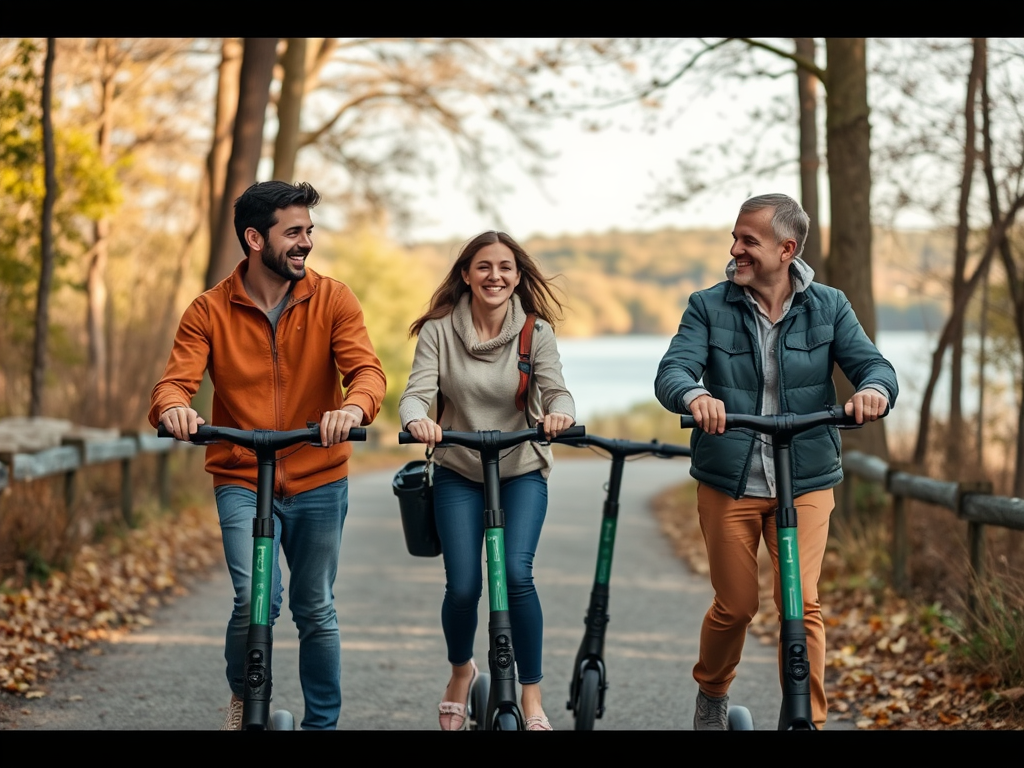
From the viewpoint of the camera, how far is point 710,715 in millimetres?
5109

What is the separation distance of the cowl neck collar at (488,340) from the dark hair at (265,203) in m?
0.78

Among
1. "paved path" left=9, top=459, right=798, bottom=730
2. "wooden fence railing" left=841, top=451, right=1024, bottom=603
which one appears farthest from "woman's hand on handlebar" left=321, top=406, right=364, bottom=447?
"wooden fence railing" left=841, top=451, right=1024, bottom=603

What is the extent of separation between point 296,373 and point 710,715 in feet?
7.01

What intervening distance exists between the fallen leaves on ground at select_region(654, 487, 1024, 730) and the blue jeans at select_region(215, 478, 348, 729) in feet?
9.01

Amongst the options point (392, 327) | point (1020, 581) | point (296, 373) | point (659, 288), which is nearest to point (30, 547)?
point (296, 373)

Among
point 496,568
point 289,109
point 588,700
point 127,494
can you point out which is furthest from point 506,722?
point 289,109

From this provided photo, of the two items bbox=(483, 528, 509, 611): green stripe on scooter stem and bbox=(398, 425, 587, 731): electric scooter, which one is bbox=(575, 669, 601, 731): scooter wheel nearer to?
bbox=(398, 425, 587, 731): electric scooter

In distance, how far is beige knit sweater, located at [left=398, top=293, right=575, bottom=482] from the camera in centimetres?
505

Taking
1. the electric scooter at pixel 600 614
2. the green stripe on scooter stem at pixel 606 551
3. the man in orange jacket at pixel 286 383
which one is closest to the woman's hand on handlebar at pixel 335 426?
the man in orange jacket at pixel 286 383

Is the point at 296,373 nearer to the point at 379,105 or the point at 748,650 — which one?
the point at 748,650

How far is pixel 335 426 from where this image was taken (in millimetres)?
4301

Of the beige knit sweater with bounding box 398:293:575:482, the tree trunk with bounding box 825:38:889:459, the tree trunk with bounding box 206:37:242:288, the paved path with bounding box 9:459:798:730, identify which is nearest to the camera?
the beige knit sweater with bounding box 398:293:575:482

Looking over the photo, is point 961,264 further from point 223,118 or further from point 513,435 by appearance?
point 223,118

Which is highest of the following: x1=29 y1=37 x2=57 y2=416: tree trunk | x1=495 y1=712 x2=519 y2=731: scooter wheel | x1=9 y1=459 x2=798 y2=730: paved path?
x1=29 y1=37 x2=57 y2=416: tree trunk
